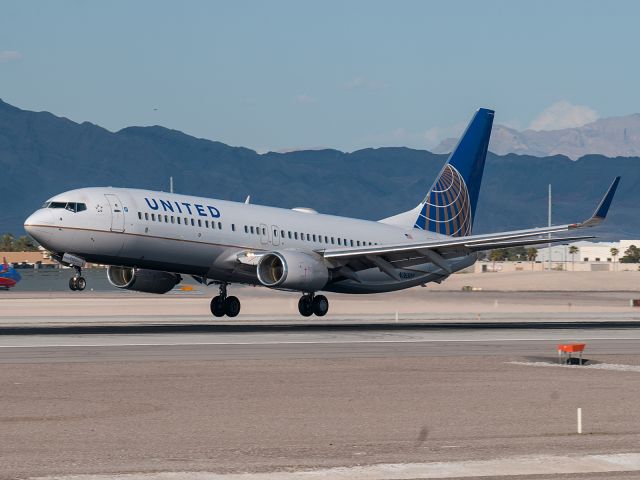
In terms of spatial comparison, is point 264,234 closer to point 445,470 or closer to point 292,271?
point 292,271

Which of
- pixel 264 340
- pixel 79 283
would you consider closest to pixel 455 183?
pixel 264 340

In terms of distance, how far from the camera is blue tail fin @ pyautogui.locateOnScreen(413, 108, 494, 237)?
2440 inches

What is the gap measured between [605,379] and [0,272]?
89298mm

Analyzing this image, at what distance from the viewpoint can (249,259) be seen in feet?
165

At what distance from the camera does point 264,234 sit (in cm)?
5212

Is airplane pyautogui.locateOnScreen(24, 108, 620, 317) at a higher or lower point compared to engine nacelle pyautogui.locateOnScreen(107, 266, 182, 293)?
higher

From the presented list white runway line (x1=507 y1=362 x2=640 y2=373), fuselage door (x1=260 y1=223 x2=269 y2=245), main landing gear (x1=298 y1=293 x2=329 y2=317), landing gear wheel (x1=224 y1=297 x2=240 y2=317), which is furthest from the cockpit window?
white runway line (x1=507 y1=362 x2=640 y2=373)

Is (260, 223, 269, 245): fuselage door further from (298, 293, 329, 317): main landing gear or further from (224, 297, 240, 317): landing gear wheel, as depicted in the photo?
(224, 297, 240, 317): landing gear wheel

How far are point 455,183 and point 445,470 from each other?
46.9 meters

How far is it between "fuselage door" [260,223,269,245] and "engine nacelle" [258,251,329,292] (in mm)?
2294

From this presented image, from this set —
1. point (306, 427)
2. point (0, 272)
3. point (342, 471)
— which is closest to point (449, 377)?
point (306, 427)

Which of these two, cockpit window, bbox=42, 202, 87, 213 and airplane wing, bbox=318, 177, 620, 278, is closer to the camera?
cockpit window, bbox=42, 202, 87, 213

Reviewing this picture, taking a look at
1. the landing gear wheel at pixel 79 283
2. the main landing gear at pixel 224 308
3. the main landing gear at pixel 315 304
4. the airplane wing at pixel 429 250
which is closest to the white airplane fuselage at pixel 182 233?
the main landing gear at pixel 315 304

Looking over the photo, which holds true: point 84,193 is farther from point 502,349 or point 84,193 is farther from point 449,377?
point 449,377
